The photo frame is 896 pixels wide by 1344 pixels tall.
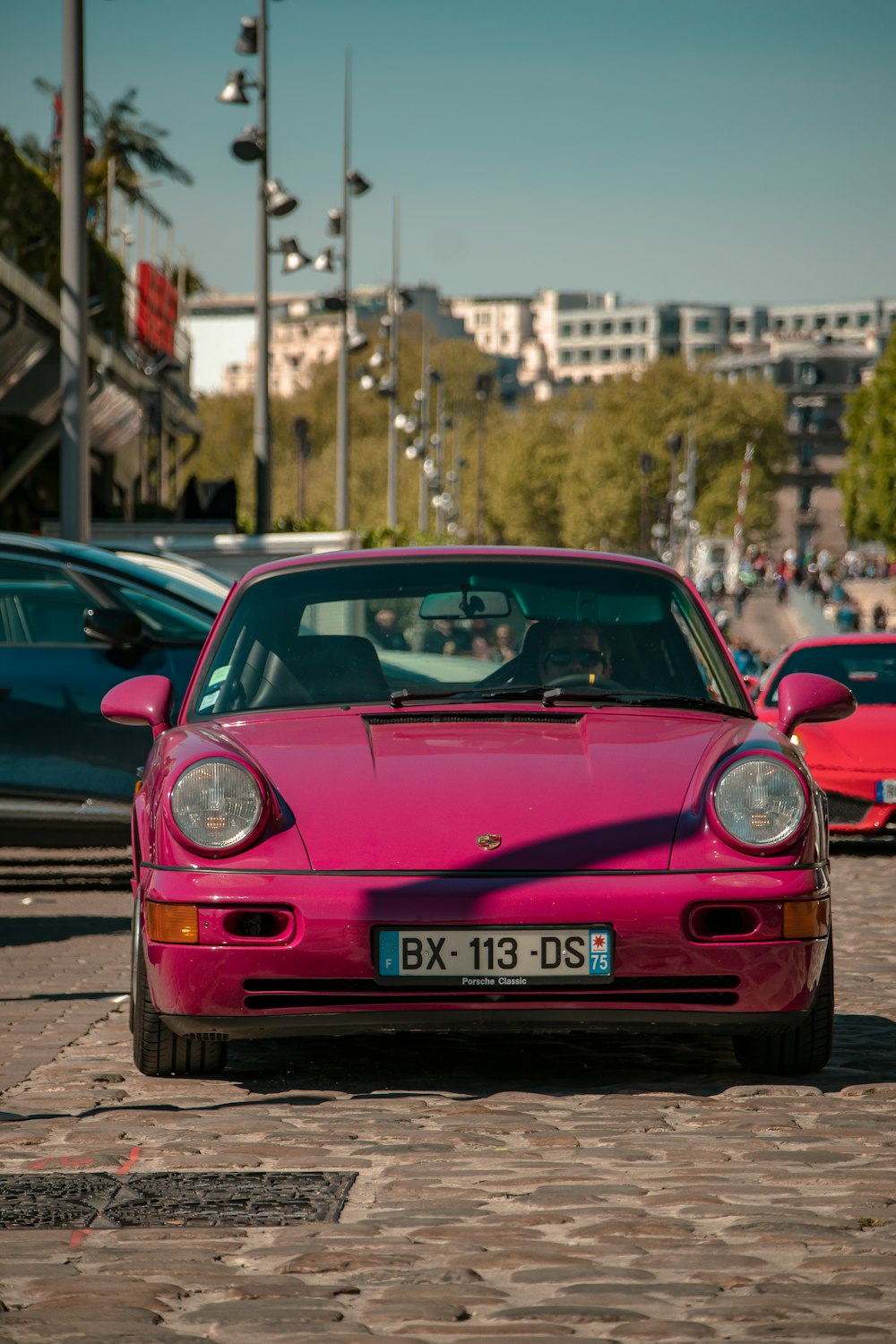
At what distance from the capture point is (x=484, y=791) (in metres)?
5.50

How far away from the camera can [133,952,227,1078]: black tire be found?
228 inches

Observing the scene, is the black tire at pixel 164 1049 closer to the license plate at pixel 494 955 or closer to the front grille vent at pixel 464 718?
the license plate at pixel 494 955

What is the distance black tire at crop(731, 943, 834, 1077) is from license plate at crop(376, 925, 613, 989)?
676 mm

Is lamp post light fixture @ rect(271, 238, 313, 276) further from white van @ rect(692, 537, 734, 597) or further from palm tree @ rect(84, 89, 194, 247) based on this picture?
white van @ rect(692, 537, 734, 597)

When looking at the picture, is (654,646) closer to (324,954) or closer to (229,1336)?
(324,954)

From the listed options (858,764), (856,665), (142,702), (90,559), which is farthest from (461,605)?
(856,665)

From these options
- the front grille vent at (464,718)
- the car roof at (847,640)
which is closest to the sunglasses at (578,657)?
the front grille vent at (464,718)

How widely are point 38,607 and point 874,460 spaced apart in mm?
96967

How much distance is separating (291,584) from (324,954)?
5.11 feet

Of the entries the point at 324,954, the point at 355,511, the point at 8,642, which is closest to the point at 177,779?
the point at 324,954

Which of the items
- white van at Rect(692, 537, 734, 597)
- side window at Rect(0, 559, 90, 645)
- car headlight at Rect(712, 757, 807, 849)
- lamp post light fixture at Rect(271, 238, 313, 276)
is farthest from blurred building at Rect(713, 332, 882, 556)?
car headlight at Rect(712, 757, 807, 849)

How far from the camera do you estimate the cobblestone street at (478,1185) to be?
11.8 feet

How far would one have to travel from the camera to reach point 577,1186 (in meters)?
4.54

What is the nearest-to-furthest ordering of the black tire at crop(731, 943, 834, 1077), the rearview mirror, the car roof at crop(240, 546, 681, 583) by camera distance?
the black tire at crop(731, 943, 834, 1077), the rearview mirror, the car roof at crop(240, 546, 681, 583)
